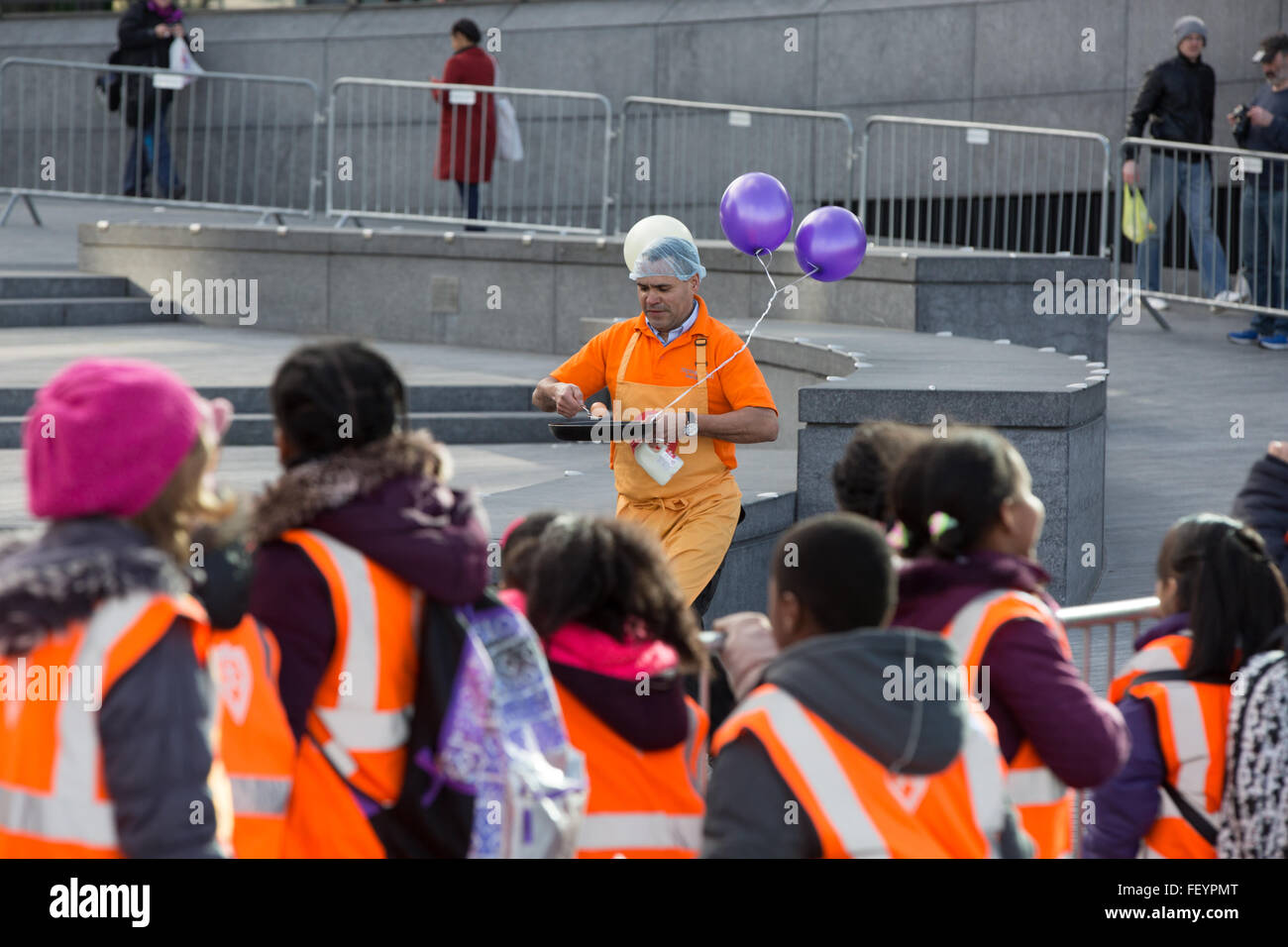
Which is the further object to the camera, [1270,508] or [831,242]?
[831,242]

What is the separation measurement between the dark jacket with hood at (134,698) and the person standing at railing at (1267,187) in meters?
11.6

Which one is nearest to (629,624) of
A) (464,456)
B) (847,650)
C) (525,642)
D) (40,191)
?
(525,642)

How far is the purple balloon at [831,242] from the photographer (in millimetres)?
7969

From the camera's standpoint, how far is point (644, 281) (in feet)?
21.3

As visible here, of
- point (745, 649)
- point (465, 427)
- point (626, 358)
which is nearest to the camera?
point (745, 649)

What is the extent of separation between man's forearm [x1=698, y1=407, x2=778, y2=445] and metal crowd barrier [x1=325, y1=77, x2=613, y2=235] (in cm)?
910

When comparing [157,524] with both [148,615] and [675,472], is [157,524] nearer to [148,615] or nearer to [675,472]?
[148,615]

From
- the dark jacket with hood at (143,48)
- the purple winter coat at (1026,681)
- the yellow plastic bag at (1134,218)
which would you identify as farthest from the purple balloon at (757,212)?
the dark jacket with hood at (143,48)

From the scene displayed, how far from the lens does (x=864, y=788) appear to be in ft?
9.80

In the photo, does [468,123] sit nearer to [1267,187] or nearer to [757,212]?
[1267,187]

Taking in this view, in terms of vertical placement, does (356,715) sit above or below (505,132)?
below

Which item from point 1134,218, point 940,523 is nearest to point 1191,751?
point 940,523

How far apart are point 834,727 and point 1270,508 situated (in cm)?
228
